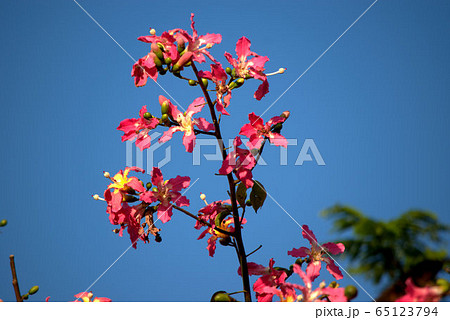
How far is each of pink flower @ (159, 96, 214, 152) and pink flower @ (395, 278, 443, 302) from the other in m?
0.74

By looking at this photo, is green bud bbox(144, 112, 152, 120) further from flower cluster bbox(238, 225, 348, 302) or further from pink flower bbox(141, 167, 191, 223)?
flower cluster bbox(238, 225, 348, 302)

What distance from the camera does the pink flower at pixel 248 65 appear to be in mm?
1455

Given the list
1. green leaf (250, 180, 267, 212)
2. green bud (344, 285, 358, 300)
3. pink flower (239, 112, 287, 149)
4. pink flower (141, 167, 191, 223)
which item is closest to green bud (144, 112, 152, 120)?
pink flower (141, 167, 191, 223)

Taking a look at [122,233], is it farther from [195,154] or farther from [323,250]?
[323,250]

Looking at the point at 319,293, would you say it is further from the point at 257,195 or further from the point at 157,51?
the point at 157,51

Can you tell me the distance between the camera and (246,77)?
4.78ft

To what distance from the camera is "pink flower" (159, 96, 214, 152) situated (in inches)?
53.8

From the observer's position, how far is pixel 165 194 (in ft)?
4.81

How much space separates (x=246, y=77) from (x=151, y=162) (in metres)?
0.49

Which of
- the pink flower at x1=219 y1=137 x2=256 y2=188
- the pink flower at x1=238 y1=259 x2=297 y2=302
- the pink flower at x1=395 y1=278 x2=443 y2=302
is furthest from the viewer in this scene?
the pink flower at x1=219 y1=137 x2=256 y2=188
